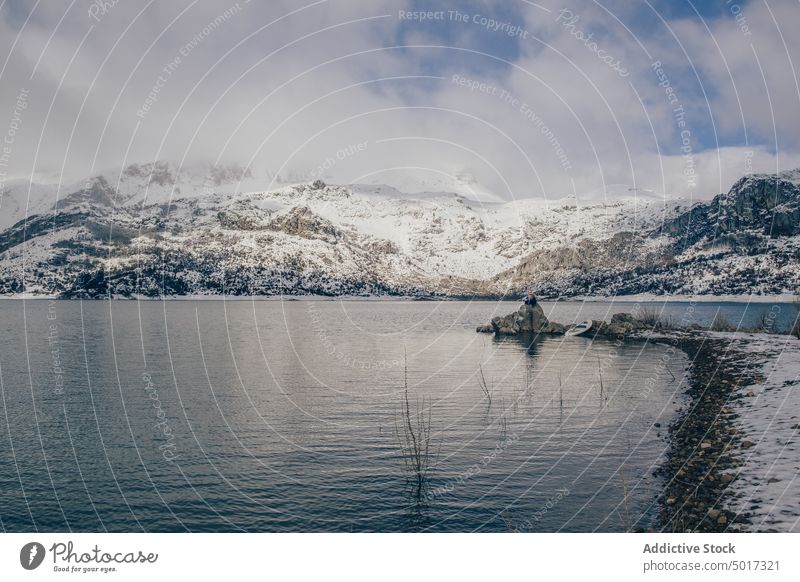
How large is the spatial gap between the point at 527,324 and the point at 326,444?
219ft

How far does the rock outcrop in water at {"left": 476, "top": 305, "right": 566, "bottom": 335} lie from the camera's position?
86.6 meters

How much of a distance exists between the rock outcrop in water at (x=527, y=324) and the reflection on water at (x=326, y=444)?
102 feet

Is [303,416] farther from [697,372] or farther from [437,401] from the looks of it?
[697,372]

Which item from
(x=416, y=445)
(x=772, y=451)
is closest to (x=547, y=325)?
(x=772, y=451)

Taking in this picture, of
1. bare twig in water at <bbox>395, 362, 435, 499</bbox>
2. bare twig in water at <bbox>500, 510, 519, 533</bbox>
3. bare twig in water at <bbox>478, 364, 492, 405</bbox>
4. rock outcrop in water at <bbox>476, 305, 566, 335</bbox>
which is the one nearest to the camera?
bare twig in water at <bbox>500, 510, 519, 533</bbox>

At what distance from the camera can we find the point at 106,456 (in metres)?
24.7

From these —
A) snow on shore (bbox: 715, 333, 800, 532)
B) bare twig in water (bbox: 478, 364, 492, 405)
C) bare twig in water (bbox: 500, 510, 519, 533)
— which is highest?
snow on shore (bbox: 715, 333, 800, 532)

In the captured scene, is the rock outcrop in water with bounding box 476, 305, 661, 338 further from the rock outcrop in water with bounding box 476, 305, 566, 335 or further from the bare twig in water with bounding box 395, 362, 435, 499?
the bare twig in water with bounding box 395, 362, 435, 499

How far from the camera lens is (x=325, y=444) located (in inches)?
1022

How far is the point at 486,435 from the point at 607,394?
14022 millimetres

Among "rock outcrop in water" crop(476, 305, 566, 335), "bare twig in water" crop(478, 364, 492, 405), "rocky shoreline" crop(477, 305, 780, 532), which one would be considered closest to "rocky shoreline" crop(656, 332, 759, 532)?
"rocky shoreline" crop(477, 305, 780, 532)

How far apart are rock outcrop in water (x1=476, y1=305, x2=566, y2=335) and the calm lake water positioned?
31201 millimetres

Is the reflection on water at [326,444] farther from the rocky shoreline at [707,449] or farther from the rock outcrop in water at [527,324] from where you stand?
the rock outcrop in water at [527,324]

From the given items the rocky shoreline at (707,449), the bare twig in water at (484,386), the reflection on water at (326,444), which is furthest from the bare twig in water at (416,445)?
the rocky shoreline at (707,449)
